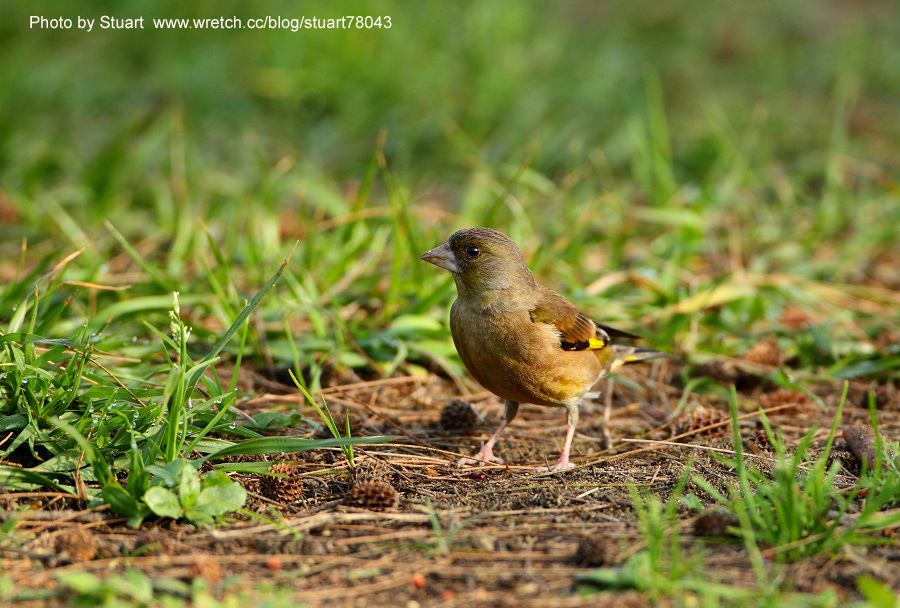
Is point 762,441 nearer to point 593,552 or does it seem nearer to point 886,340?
point 593,552

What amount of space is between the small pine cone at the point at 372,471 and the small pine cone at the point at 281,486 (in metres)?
0.26

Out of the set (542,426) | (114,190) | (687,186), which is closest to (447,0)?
(687,186)

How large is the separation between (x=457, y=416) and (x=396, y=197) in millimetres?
1985

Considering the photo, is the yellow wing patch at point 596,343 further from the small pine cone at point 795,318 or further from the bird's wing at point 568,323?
the small pine cone at point 795,318

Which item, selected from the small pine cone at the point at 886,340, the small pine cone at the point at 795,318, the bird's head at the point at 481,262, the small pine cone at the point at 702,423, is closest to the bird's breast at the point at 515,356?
the bird's head at the point at 481,262

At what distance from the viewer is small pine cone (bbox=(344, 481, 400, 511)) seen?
354cm

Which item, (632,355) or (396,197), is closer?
(632,355)

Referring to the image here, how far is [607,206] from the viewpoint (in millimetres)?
7375

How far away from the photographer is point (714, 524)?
319 cm

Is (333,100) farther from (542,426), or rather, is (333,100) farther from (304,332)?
(542,426)

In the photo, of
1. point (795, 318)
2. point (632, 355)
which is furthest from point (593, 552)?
point (795, 318)

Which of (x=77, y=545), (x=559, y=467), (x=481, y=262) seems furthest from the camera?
(x=481, y=262)

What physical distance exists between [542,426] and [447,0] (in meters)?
8.25

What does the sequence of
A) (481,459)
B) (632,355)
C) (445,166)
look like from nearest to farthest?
(481,459), (632,355), (445,166)
